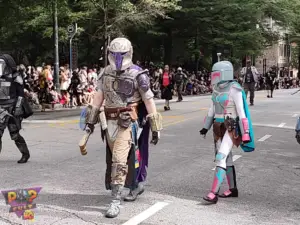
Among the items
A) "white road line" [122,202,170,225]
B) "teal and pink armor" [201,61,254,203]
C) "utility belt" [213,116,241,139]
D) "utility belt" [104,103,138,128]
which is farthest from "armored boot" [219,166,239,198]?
"utility belt" [104,103,138,128]

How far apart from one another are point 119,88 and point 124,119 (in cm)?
33

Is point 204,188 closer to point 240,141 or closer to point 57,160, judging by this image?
point 240,141

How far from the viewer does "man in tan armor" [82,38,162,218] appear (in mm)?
5336

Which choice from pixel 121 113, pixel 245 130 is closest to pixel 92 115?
pixel 121 113

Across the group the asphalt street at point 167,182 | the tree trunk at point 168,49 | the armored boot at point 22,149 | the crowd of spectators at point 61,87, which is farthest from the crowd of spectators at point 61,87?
the tree trunk at point 168,49

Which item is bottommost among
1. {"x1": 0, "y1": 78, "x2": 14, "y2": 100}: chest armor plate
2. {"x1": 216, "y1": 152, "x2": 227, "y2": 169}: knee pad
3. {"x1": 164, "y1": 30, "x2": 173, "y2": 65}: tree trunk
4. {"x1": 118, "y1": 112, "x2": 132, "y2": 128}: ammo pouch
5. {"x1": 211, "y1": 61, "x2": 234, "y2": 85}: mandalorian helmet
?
{"x1": 216, "y1": 152, "x2": 227, "y2": 169}: knee pad

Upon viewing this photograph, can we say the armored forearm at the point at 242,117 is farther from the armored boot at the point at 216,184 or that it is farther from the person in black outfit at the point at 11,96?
the person in black outfit at the point at 11,96

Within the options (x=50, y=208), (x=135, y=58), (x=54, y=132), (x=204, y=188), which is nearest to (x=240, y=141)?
(x=204, y=188)

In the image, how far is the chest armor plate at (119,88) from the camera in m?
5.40

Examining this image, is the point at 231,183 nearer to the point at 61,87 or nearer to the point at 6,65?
the point at 6,65

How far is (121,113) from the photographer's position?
212 inches

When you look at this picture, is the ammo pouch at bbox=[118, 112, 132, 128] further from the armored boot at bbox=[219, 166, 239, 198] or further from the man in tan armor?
the armored boot at bbox=[219, 166, 239, 198]

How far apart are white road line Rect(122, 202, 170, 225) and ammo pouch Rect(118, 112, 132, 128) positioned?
3.07 feet

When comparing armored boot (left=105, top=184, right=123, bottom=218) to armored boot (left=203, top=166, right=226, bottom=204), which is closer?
armored boot (left=105, top=184, right=123, bottom=218)
